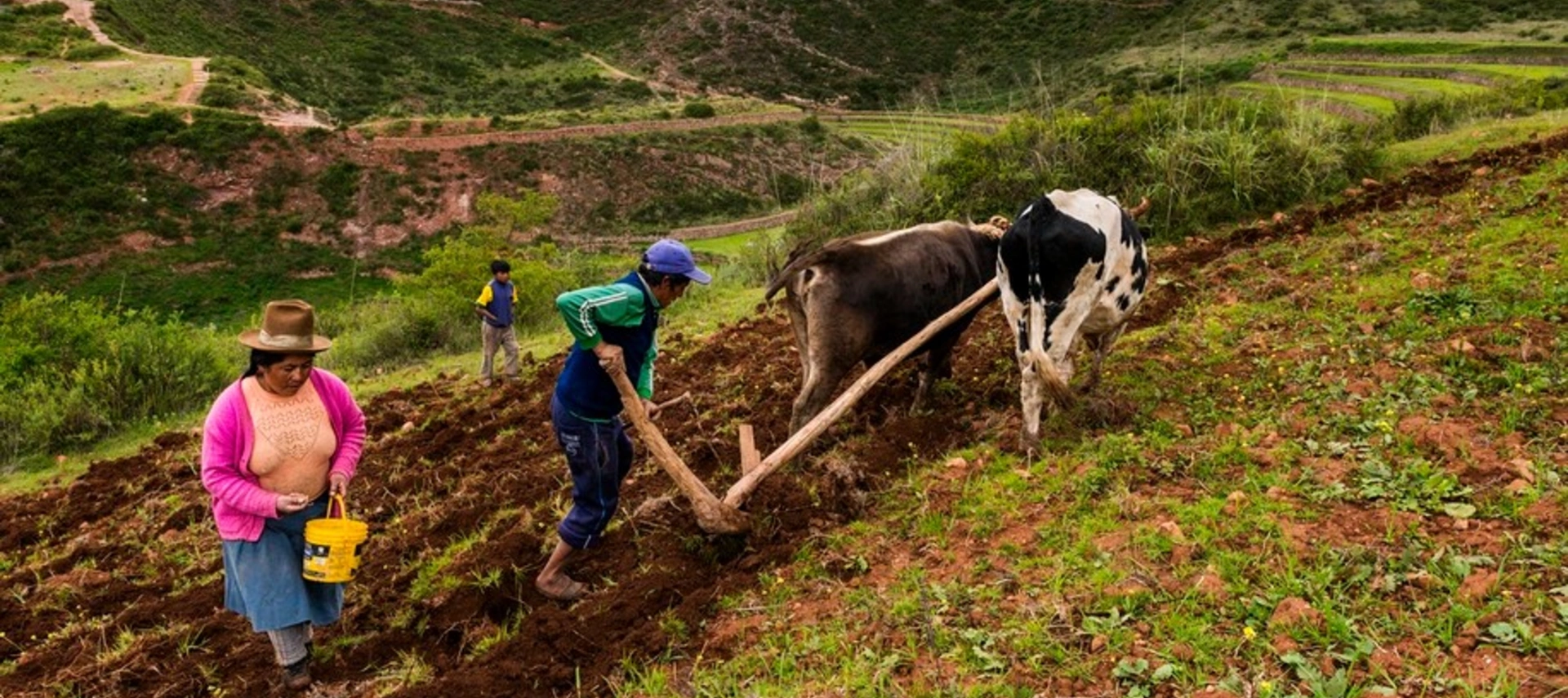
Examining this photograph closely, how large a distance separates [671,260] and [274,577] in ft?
7.66

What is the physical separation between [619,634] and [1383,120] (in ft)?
53.1

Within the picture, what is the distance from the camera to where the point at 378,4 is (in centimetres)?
6862

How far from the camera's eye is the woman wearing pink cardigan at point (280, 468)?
3.79 m

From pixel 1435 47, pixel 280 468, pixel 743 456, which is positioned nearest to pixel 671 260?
pixel 743 456

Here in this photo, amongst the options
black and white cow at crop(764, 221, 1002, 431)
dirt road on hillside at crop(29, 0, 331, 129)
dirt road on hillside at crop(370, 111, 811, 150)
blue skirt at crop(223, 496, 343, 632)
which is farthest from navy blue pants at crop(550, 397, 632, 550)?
dirt road on hillside at crop(29, 0, 331, 129)

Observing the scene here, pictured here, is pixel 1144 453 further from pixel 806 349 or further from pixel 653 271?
pixel 653 271

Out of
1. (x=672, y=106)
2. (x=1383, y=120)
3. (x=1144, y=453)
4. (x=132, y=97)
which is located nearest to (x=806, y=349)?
(x=1144, y=453)

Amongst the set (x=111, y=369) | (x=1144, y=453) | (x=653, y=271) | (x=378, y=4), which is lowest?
(x=111, y=369)

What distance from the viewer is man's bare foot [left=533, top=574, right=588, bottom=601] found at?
183 inches

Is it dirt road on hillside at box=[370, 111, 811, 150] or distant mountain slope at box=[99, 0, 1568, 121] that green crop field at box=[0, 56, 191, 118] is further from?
dirt road on hillside at box=[370, 111, 811, 150]

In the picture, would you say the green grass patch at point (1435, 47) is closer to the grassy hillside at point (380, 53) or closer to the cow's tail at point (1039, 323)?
the cow's tail at point (1039, 323)

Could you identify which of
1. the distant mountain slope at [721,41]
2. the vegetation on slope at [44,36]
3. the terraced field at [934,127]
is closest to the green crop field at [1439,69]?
the distant mountain slope at [721,41]

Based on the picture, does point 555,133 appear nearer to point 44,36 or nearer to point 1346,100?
point 44,36

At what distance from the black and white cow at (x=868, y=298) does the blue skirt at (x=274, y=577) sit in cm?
294
